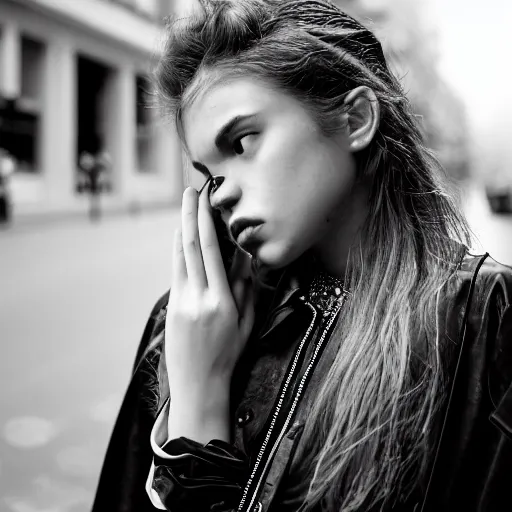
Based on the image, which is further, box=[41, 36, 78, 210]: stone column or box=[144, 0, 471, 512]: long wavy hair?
box=[41, 36, 78, 210]: stone column

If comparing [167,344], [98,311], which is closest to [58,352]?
[98,311]

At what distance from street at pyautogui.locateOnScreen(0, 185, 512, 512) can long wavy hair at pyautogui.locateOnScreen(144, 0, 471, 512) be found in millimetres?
159

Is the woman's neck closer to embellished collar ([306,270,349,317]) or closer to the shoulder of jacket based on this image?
embellished collar ([306,270,349,317])

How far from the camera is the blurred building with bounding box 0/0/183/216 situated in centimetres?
1245

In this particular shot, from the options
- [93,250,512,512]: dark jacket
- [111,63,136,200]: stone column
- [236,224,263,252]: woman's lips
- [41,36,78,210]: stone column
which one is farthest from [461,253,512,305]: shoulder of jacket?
[111,63,136,200]: stone column

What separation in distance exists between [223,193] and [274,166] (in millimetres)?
88

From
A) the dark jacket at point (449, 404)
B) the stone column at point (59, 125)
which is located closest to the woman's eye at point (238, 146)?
the dark jacket at point (449, 404)

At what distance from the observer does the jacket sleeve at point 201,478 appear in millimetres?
857

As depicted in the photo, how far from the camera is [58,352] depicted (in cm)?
340

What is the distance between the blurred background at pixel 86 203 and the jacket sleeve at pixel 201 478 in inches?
21.0

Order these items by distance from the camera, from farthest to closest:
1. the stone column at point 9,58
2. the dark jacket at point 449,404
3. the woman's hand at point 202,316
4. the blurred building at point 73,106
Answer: the blurred building at point 73,106 < the stone column at point 9,58 < the woman's hand at point 202,316 < the dark jacket at point 449,404

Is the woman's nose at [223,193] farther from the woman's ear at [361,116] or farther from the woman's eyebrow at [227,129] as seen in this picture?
the woman's ear at [361,116]

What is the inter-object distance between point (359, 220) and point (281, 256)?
146 millimetres

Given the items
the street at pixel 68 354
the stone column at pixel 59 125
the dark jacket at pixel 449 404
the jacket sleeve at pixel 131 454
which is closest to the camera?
the dark jacket at pixel 449 404
